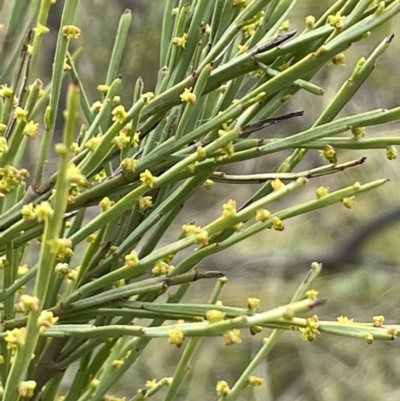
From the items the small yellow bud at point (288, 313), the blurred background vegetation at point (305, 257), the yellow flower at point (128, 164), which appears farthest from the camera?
the blurred background vegetation at point (305, 257)

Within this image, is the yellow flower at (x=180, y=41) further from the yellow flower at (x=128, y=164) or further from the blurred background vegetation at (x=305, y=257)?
the blurred background vegetation at (x=305, y=257)

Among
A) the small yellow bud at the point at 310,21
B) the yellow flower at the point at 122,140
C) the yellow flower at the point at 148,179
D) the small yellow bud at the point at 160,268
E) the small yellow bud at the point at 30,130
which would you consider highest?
the small yellow bud at the point at 310,21

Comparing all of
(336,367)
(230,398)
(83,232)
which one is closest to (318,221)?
(336,367)

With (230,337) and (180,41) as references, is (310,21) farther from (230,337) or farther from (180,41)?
(230,337)

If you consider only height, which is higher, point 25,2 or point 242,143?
point 25,2

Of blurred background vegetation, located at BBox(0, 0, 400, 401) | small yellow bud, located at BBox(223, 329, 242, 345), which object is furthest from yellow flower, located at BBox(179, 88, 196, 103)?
blurred background vegetation, located at BBox(0, 0, 400, 401)

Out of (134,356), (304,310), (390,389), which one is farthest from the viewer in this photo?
(390,389)

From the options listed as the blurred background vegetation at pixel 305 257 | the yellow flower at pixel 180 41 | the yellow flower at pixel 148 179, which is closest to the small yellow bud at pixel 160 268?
the yellow flower at pixel 148 179

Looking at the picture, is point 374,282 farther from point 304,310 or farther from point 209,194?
point 304,310

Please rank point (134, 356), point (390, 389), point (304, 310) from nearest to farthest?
point (304, 310)
point (134, 356)
point (390, 389)
